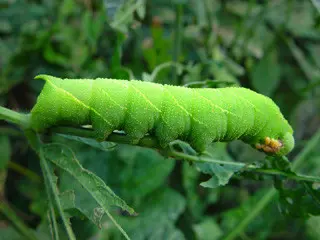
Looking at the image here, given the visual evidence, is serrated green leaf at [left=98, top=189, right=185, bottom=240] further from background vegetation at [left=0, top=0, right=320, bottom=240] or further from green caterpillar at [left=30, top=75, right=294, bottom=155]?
green caterpillar at [left=30, top=75, right=294, bottom=155]

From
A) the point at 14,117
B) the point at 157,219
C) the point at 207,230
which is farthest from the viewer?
the point at 207,230

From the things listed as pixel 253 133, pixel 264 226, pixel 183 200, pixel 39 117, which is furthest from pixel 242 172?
pixel 264 226

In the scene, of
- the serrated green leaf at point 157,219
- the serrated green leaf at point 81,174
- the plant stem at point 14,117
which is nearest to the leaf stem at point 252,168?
the serrated green leaf at point 81,174

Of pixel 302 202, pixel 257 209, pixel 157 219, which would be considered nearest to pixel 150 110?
pixel 302 202

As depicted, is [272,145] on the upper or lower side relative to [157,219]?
upper

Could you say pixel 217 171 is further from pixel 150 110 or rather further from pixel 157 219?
pixel 157 219

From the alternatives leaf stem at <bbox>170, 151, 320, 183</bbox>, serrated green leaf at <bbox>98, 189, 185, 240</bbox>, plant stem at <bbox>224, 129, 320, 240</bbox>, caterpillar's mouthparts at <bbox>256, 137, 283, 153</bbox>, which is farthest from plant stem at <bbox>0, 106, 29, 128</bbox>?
plant stem at <bbox>224, 129, 320, 240</bbox>

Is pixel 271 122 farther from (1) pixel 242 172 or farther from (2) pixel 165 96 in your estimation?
(2) pixel 165 96
